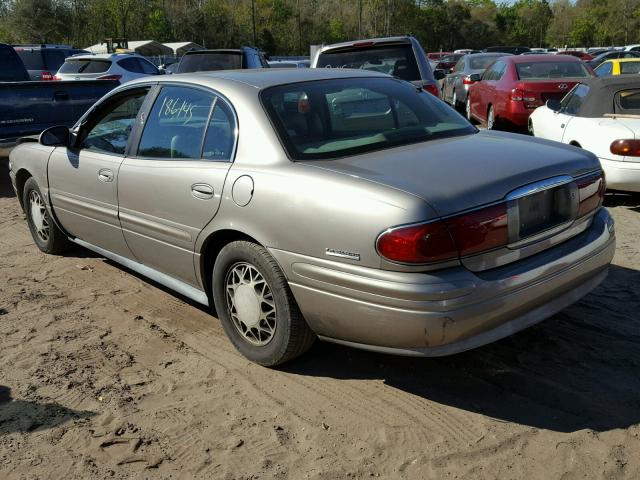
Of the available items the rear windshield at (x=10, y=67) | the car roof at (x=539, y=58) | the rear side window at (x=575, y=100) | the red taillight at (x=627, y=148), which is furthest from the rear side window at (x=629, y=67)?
the rear windshield at (x=10, y=67)

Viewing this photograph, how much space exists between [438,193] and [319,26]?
6630 centimetres

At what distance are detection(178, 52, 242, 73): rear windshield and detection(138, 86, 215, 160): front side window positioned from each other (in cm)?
743

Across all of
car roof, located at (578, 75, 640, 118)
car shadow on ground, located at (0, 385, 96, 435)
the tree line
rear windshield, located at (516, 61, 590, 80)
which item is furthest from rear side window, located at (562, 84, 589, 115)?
the tree line

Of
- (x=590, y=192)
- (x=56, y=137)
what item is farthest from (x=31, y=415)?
(x=590, y=192)

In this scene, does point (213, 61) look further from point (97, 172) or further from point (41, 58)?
point (41, 58)

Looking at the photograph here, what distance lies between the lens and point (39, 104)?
29.4ft

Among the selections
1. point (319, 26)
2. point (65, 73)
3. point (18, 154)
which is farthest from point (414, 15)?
point (18, 154)

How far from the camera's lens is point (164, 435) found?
10.3 ft

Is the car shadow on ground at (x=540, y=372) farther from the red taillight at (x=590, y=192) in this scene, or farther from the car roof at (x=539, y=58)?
the car roof at (x=539, y=58)

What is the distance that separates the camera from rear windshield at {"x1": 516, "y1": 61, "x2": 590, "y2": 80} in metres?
11.0

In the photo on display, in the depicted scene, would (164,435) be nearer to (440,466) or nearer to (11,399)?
(11,399)

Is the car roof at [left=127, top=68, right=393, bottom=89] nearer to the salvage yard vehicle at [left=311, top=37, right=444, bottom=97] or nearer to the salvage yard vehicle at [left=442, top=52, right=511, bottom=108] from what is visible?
the salvage yard vehicle at [left=311, top=37, right=444, bottom=97]

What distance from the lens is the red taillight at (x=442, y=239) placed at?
9.50ft

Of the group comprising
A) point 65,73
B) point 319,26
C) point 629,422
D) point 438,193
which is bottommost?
point 629,422
